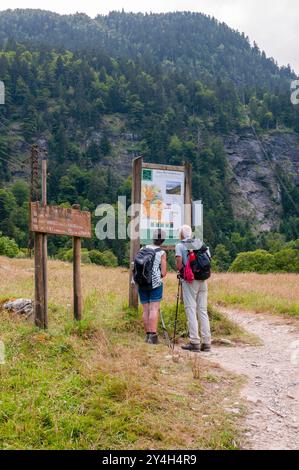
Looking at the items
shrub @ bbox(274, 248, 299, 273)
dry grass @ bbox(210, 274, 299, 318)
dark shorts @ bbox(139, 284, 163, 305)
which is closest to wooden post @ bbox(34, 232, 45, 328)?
dark shorts @ bbox(139, 284, 163, 305)

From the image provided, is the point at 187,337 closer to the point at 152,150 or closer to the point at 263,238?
the point at 263,238

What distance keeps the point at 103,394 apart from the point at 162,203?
4.97m

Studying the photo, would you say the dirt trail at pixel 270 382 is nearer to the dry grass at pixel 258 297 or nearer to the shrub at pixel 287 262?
the dry grass at pixel 258 297

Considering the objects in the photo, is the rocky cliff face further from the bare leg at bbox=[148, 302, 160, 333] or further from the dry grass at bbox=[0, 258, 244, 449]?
the dry grass at bbox=[0, 258, 244, 449]

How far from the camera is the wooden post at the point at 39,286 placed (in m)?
7.26

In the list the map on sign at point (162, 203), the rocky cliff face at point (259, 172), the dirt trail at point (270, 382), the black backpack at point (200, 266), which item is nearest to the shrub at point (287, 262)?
the dirt trail at point (270, 382)

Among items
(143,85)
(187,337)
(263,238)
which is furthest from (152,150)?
(187,337)

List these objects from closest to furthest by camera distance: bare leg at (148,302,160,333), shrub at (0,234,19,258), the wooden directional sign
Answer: the wooden directional sign, bare leg at (148,302,160,333), shrub at (0,234,19,258)

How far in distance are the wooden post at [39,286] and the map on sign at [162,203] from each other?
214 cm

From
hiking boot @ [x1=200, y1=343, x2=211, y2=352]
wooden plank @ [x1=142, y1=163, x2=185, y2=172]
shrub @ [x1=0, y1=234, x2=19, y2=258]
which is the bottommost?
shrub @ [x1=0, y1=234, x2=19, y2=258]

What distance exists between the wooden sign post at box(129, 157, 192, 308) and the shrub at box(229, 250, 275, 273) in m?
46.2

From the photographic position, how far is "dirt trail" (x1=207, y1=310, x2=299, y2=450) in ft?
14.8

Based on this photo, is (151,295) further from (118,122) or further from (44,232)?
(118,122)

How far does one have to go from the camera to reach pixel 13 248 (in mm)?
55688
